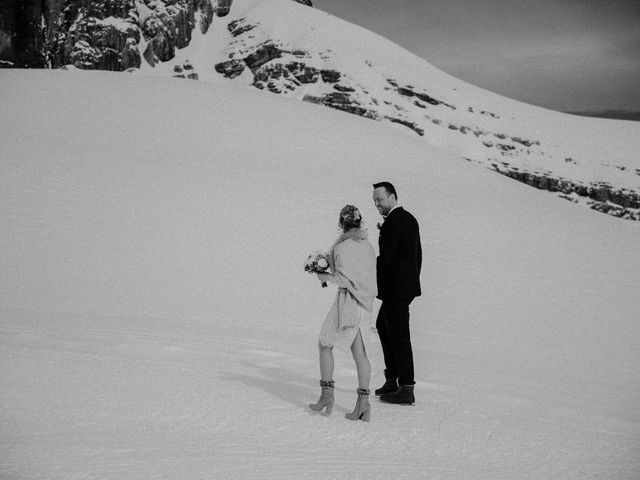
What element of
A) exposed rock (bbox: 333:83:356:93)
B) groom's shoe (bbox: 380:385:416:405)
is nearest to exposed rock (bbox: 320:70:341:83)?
exposed rock (bbox: 333:83:356:93)

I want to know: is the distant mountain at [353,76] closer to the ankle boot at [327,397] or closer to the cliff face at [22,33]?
the cliff face at [22,33]

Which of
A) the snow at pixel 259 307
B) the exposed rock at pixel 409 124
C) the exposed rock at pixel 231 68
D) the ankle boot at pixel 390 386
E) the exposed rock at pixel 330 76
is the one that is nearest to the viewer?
the snow at pixel 259 307

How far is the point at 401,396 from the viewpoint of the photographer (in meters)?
4.91

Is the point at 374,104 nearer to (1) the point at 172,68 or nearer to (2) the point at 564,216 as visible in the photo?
(1) the point at 172,68

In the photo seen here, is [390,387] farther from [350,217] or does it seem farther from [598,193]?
[598,193]

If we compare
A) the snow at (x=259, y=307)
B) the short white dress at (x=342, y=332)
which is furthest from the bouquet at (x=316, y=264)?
A: the snow at (x=259, y=307)

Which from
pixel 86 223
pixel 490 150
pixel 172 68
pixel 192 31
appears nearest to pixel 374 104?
pixel 490 150

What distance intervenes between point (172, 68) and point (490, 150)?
257 feet

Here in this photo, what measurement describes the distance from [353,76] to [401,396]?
132 metres

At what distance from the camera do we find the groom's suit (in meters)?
4.76

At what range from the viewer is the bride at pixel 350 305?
14.4 feet

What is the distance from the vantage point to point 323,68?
442 ft

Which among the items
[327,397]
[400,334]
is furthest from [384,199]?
[327,397]

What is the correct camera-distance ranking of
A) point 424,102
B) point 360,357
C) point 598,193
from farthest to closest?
point 424,102 → point 598,193 → point 360,357
